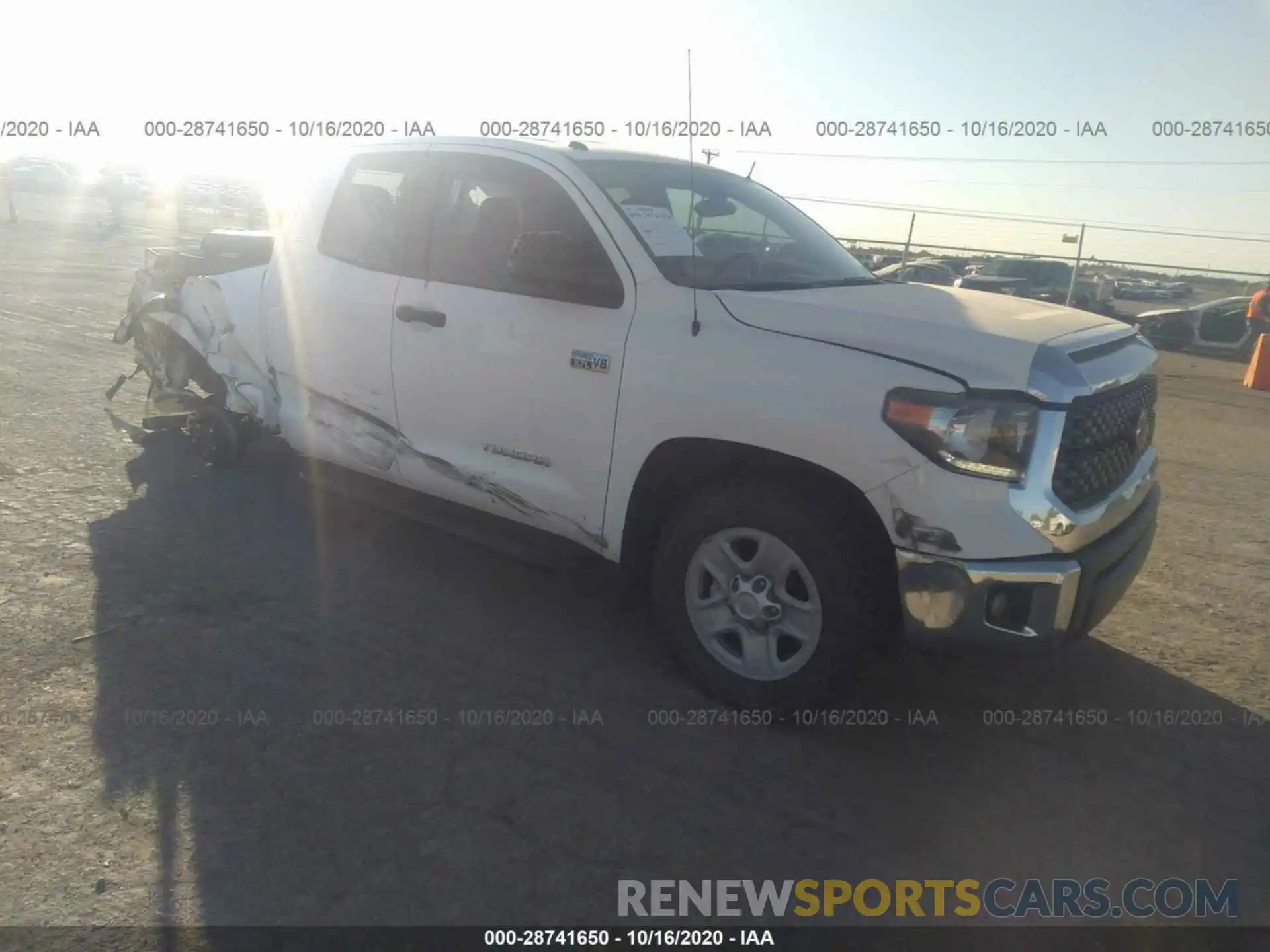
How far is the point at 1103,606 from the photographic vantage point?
3.33 meters

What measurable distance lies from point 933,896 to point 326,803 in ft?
5.95

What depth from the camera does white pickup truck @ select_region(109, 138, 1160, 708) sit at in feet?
10.3

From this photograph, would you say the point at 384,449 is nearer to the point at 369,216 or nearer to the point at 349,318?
the point at 349,318

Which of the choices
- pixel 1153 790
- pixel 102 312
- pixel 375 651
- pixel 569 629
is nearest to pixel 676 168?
pixel 569 629

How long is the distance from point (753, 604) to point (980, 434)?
1002 mm

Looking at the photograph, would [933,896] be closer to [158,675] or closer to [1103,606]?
[1103,606]

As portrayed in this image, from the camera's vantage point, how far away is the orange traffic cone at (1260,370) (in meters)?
13.5

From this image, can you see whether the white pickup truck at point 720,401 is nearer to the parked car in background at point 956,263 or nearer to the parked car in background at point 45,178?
the parked car in background at point 956,263

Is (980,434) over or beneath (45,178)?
beneath

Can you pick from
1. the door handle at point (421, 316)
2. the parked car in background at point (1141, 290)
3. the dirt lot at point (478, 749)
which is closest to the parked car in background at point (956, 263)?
the parked car in background at point (1141, 290)

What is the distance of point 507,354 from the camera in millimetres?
4152

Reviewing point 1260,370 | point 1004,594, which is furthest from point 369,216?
point 1260,370

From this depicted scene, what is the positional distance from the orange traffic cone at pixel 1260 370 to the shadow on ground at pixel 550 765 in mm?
11199

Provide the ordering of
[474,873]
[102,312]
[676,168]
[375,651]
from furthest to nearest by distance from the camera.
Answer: [102,312]
[676,168]
[375,651]
[474,873]
